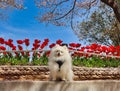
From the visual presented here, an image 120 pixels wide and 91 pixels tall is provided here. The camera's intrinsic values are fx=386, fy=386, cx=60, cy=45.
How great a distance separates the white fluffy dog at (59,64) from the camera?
7254 mm

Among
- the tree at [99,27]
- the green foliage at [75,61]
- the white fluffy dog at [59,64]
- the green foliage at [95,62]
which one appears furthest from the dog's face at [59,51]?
the tree at [99,27]

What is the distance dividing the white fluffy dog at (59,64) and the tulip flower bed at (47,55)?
5.21m

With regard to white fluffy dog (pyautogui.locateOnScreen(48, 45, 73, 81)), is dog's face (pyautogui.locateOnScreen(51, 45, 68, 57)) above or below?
above

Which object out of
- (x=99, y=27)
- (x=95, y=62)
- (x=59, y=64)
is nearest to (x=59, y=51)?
(x=59, y=64)

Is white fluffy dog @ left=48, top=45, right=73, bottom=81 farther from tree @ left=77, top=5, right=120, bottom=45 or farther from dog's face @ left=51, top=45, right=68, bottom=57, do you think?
tree @ left=77, top=5, right=120, bottom=45

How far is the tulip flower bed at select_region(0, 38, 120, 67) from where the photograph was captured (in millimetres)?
12789

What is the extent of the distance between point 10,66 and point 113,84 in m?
4.87

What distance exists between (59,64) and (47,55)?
6.00 m

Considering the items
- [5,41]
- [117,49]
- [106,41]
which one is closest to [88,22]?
[106,41]

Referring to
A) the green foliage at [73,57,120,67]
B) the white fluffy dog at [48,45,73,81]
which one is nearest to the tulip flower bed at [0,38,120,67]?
the green foliage at [73,57,120,67]

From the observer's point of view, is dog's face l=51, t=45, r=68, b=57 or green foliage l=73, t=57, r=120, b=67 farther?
green foliage l=73, t=57, r=120, b=67

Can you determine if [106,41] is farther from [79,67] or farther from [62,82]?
[62,82]

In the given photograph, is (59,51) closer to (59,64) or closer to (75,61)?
(59,64)

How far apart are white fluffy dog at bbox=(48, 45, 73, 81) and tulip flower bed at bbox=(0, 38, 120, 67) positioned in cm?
521
